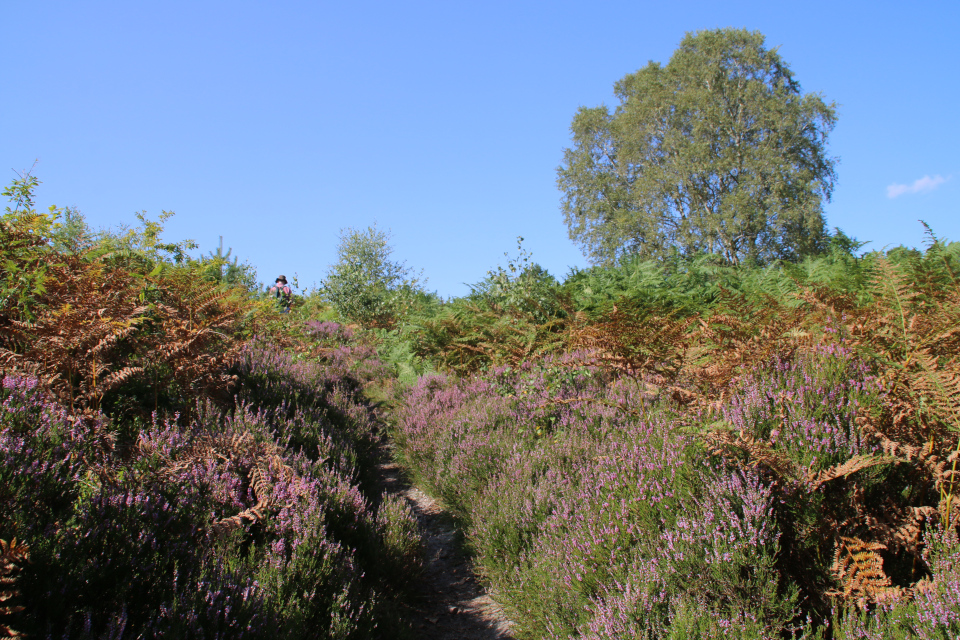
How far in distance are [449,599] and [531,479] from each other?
98 cm

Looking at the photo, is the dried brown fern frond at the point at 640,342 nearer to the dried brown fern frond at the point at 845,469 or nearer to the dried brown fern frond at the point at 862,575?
the dried brown fern frond at the point at 845,469

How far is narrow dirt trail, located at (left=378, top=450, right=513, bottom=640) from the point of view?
10.1ft

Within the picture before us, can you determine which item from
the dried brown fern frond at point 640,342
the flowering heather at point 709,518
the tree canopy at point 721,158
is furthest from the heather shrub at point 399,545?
the tree canopy at point 721,158

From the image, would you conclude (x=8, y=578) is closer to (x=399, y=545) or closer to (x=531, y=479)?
(x=399, y=545)

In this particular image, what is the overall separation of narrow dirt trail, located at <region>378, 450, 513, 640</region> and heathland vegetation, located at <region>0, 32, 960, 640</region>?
5.8 inches

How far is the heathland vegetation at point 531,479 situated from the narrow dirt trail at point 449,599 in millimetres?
147

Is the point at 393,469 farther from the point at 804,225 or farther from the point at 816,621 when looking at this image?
the point at 804,225

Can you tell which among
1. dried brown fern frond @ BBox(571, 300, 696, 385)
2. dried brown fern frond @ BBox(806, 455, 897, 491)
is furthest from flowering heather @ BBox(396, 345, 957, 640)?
dried brown fern frond @ BBox(571, 300, 696, 385)

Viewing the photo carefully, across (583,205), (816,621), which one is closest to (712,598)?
(816,621)

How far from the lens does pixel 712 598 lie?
7.27 ft

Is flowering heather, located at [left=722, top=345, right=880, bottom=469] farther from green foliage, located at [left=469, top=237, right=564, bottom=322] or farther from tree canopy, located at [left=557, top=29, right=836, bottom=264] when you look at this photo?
tree canopy, located at [left=557, top=29, right=836, bottom=264]

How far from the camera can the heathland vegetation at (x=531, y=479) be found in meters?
2.00

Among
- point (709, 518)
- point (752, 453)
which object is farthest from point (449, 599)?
point (752, 453)

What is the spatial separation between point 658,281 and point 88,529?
687 cm
